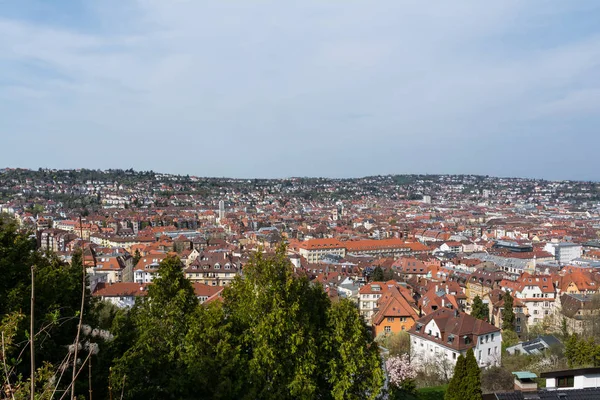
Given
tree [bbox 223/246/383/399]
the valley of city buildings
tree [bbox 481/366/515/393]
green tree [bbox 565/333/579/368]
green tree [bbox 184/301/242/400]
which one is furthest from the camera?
the valley of city buildings

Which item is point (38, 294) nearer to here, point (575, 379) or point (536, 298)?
point (575, 379)

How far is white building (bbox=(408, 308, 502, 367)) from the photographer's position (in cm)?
2294

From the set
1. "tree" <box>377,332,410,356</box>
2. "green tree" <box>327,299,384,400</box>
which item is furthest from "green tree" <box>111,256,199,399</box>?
"tree" <box>377,332,410,356</box>

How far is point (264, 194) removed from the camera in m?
176

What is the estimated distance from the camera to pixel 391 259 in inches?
2151

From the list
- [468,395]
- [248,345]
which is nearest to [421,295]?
[468,395]

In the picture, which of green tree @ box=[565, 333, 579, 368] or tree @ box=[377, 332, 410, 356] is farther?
tree @ box=[377, 332, 410, 356]

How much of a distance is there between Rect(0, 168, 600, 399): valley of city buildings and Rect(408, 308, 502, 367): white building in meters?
0.06

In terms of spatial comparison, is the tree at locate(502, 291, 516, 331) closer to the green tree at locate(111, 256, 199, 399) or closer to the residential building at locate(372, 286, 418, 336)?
the residential building at locate(372, 286, 418, 336)

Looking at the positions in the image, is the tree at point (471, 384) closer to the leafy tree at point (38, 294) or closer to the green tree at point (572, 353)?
the green tree at point (572, 353)

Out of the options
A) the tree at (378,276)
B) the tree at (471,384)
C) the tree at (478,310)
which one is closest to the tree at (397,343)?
the tree at (478,310)

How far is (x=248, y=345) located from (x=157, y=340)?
1.75 m

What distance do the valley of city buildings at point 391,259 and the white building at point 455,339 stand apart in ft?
0.21

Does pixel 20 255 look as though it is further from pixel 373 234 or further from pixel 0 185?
pixel 0 185
